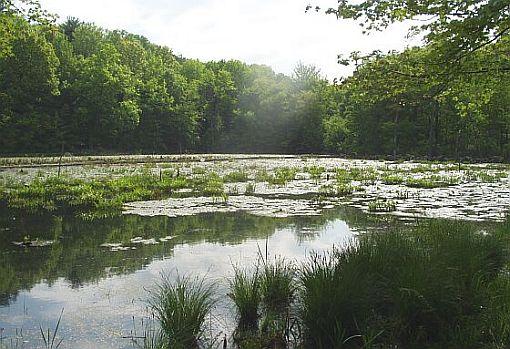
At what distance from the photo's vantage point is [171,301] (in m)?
5.32

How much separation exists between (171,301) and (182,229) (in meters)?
6.91

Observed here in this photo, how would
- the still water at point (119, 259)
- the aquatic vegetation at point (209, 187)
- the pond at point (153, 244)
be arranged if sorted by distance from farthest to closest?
the aquatic vegetation at point (209, 187)
the pond at point (153, 244)
the still water at point (119, 259)

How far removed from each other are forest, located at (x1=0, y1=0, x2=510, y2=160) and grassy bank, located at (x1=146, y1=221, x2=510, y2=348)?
1487 centimetres

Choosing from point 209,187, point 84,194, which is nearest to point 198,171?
point 209,187

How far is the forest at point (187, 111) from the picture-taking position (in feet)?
171

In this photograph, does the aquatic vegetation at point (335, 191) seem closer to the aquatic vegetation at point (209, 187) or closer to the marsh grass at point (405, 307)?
the aquatic vegetation at point (209, 187)

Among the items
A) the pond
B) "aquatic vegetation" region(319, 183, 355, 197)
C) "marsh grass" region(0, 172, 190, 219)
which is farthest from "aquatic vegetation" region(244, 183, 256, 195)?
"marsh grass" region(0, 172, 190, 219)

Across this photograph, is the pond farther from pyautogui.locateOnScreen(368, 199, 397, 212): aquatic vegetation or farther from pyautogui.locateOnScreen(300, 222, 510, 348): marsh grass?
pyautogui.locateOnScreen(300, 222, 510, 348): marsh grass

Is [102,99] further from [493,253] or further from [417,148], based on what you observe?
[493,253]

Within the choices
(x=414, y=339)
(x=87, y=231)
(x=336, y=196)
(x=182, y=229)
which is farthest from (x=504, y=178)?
(x=414, y=339)

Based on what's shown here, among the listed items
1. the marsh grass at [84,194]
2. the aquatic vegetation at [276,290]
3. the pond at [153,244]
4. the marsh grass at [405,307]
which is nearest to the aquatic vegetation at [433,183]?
the pond at [153,244]

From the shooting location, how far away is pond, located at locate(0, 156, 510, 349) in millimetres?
6234

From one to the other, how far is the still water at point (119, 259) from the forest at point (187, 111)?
8798 millimetres

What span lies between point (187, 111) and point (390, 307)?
6595cm
